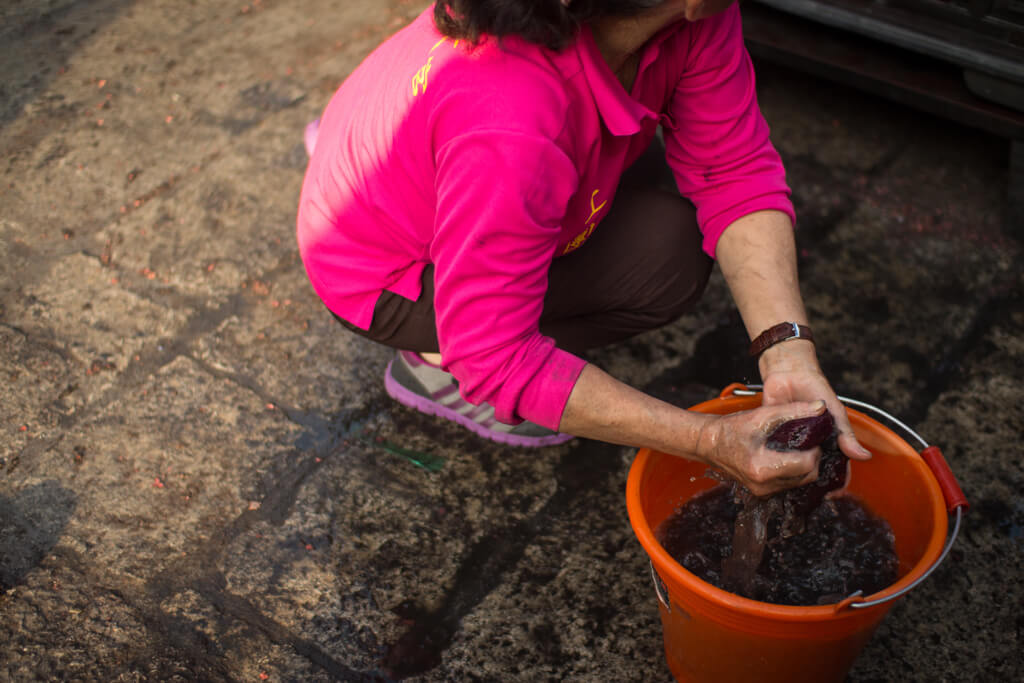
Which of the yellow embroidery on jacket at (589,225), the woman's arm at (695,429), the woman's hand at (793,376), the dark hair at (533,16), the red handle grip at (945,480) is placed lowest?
the red handle grip at (945,480)

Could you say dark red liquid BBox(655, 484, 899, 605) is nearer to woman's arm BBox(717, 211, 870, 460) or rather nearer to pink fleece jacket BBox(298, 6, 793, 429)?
woman's arm BBox(717, 211, 870, 460)

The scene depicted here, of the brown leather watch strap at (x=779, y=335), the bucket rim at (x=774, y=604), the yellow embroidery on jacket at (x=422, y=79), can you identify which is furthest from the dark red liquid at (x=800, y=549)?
the yellow embroidery on jacket at (x=422, y=79)

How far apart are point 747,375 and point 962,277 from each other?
2.66 ft

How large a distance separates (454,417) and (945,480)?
1166 millimetres

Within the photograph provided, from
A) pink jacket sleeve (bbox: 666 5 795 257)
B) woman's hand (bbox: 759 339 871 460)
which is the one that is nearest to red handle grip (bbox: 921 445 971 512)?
woman's hand (bbox: 759 339 871 460)

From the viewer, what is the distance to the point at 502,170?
128 centimetres

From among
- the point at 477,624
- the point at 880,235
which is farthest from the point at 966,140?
the point at 477,624

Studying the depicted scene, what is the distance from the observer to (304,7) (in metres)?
3.79

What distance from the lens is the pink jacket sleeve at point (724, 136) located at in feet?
5.67

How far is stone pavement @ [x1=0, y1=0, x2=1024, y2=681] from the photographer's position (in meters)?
1.72

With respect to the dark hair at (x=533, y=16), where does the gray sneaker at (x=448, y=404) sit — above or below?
below

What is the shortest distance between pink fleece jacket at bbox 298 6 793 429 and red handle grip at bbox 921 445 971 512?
61 centimetres

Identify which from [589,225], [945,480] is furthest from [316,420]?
[945,480]

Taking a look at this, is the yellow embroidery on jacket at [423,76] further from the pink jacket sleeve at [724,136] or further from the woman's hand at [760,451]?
the woman's hand at [760,451]
